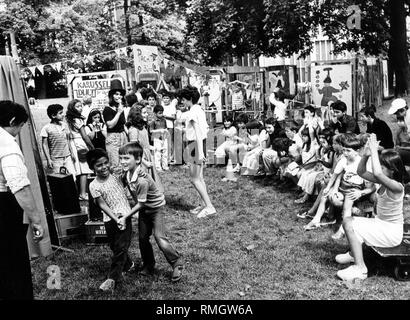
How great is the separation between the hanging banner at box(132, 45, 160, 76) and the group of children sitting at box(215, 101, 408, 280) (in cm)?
362

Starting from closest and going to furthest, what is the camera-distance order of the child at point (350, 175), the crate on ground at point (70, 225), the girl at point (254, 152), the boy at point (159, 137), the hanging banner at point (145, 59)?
the child at point (350, 175)
the crate on ground at point (70, 225)
the girl at point (254, 152)
the boy at point (159, 137)
the hanging banner at point (145, 59)

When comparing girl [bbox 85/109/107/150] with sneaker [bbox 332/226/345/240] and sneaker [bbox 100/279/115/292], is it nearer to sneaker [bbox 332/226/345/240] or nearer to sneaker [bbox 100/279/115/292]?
sneaker [bbox 100/279/115/292]

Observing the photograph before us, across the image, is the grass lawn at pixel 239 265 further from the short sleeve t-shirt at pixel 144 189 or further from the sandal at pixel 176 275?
the short sleeve t-shirt at pixel 144 189

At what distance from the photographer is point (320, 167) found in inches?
323

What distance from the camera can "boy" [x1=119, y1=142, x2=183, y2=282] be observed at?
4.96 meters

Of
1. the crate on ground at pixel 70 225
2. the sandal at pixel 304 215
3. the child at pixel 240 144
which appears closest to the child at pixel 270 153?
the child at pixel 240 144

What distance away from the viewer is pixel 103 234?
6586 mm

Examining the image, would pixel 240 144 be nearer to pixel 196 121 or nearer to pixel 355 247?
pixel 196 121

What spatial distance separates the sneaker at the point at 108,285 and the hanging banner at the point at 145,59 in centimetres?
958

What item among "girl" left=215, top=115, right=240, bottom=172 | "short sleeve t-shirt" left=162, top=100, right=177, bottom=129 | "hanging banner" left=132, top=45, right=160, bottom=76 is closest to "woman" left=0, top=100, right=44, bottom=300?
"girl" left=215, top=115, right=240, bottom=172

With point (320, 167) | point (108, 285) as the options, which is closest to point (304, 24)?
point (320, 167)

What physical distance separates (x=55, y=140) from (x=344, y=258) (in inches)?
184

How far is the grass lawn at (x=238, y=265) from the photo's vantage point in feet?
16.3
